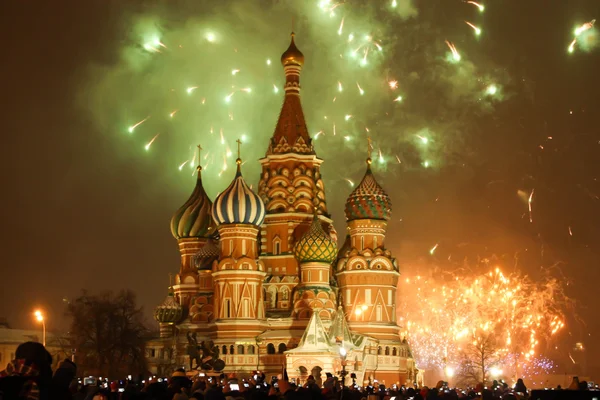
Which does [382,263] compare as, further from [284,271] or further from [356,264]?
[284,271]

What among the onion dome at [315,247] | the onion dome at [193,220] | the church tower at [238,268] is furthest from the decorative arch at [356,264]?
the onion dome at [193,220]

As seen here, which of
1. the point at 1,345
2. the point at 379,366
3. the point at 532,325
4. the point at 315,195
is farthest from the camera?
the point at 1,345

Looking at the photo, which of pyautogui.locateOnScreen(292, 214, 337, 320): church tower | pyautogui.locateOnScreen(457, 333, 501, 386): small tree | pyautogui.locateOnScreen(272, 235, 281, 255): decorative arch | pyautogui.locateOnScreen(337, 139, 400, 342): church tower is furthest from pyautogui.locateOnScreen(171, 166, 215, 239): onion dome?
pyautogui.locateOnScreen(457, 333, 501, 386): small tree

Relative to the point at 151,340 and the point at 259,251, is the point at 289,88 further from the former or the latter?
the point at 151,340

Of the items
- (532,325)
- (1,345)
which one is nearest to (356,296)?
(532,325)

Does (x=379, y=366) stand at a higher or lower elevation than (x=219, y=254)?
lower

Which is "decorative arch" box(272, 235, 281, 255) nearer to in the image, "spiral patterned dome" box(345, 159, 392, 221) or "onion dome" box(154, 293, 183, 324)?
"spiral patterned dome" box(345, 159, 392, 221)
